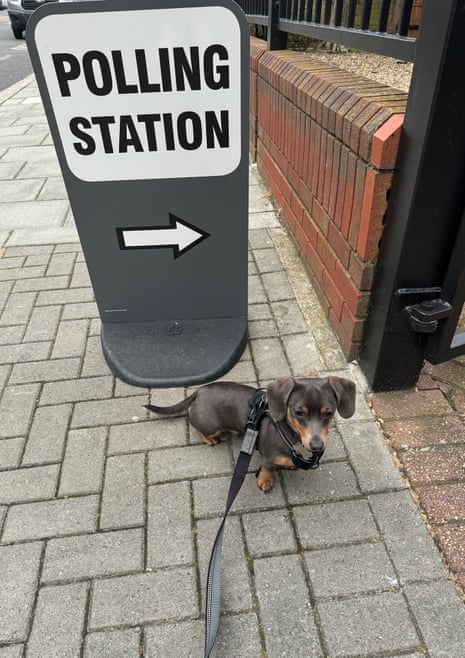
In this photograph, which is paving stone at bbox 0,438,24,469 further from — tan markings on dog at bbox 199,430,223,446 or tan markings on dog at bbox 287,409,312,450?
tan markings on dog at bbox 287,409,312,450

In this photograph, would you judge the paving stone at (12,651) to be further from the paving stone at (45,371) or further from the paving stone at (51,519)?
the paving stone at (45,371)

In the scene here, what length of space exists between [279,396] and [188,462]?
801 mm

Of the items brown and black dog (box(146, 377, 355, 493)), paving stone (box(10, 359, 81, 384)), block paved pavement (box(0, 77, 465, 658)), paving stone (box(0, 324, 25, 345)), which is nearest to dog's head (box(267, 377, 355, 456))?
brown and black dog (box(146, 377, 355, 493))

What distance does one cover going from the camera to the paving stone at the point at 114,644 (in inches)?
72.2

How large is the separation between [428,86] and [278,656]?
242 centimetres

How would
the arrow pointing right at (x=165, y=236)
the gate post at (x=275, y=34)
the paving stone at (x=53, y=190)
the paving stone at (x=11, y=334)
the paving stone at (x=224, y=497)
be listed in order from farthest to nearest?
the paving stone at (x=53, y=190) < the gate post at (x=275, y=34) < the paving stone at (x=11, y=334) < the arrow pointing right at (x=165, y=236) < the paving stone at (x=224, y=497)

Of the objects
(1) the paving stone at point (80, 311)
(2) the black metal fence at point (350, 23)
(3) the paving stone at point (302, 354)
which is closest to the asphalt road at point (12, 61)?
(2) the black metal fence at point (350, 23)

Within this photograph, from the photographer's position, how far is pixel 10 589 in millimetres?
2039

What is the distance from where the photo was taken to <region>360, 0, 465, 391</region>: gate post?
1.91m

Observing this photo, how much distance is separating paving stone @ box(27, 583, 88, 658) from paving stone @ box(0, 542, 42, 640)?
50 millimetres

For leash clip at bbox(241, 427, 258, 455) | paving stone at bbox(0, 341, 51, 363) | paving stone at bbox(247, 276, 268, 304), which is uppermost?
leash clip at bbox(241, 427, 258, 455)

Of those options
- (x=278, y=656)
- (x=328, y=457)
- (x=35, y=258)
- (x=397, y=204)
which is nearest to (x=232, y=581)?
(x=278, y=656)

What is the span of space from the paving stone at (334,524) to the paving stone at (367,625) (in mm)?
262

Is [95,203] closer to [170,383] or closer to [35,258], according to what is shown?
[170,383]
